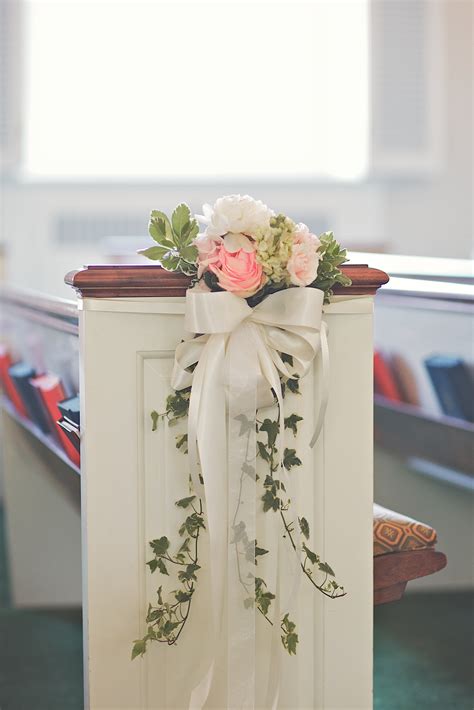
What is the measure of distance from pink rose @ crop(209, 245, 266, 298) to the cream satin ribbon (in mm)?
19

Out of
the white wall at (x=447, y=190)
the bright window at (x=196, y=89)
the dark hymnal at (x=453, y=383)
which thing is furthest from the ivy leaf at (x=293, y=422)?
the white wall at (x=447, y=190)

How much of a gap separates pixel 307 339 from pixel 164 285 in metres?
0.27

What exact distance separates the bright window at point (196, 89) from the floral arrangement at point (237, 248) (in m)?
3.82

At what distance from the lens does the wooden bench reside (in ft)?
6.92

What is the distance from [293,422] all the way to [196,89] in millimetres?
3965

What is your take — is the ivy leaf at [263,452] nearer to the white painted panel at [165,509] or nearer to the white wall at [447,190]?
the white painted panel at [165,509]

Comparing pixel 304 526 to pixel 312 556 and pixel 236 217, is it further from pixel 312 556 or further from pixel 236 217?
pixel 236 217

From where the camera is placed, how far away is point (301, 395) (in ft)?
6.33

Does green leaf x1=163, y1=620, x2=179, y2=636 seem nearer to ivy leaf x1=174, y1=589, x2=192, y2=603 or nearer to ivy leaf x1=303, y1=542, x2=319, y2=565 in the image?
ivy leaf x1=174, y1=589, x2=192, y2=603

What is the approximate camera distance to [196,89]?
556 centimetres

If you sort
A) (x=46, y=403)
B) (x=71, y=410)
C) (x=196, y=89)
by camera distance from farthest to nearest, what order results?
(x=196, y=89), (x=46, y=403), (x=71, y=410)

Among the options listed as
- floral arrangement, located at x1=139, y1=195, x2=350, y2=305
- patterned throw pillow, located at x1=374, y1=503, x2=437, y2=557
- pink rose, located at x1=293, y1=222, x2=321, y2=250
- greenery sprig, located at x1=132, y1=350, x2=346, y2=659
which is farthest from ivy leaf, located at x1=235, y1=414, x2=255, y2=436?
patterned throw pillow, located at x1=374, y1=503, x2=437, y2=557

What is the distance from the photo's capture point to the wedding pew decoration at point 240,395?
1.77m

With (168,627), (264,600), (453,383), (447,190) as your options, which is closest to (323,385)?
(264,600)
